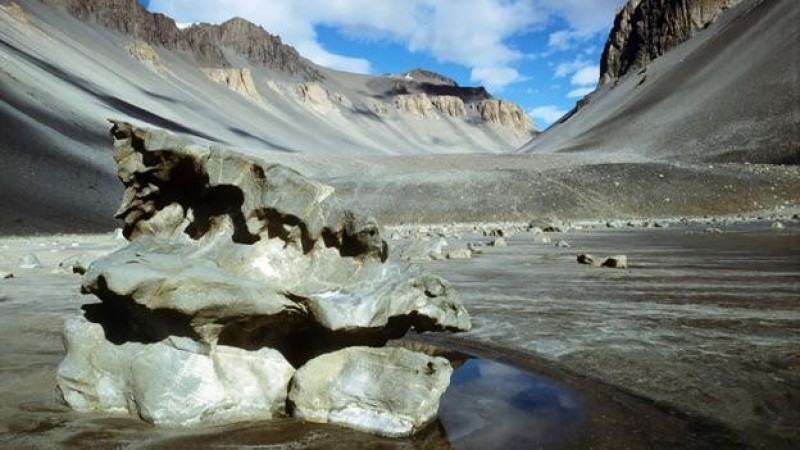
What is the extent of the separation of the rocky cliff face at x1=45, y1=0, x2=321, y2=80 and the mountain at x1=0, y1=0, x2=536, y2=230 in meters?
0.38

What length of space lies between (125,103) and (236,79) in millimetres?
69770

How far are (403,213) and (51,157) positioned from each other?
27646mm

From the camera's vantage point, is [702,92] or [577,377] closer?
[577,377]

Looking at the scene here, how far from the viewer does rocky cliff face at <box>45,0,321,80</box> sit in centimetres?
14350

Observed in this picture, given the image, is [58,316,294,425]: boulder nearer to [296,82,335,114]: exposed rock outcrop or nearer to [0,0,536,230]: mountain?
[0,0,536,230]: mountain

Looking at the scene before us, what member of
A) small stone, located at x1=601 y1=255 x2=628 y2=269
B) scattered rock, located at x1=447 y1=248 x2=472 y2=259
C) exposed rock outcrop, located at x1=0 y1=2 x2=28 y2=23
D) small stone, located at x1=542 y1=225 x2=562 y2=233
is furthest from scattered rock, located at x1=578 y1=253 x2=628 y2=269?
exposed rock outcrop, located at x1=0 y1=2 x2=28 y2=23

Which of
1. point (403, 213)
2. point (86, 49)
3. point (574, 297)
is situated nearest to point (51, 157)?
point (403, 213)

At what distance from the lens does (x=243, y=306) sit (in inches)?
180

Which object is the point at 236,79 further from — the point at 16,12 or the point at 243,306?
the point at 243,306

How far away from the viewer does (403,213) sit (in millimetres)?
48281

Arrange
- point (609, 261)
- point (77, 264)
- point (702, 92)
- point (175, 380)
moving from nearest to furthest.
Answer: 1. point (175, 380)
2. point (609, 261)
3. point (77, 264)
4. point (702, 92)

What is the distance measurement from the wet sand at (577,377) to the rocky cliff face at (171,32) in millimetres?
148362

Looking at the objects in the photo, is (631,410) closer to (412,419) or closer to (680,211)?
(412,419)

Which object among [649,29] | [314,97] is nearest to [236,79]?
[314,97]
